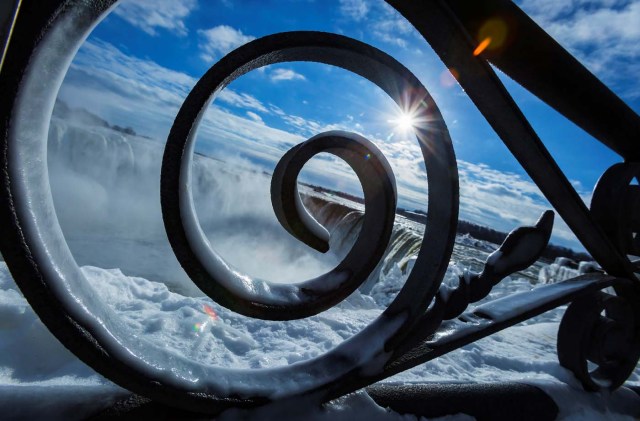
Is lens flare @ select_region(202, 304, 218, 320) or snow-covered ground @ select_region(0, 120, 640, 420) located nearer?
snow-covered ground @ select_region(0, 120, 640, 420)

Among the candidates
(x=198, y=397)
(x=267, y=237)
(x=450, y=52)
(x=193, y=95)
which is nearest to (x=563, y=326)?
(x=450, y=52)

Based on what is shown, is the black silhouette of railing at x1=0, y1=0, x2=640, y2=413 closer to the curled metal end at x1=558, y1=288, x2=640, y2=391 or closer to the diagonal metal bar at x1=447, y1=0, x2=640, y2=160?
the diagonal metal bar at x1=447, y1=0, x2=640, y2=160

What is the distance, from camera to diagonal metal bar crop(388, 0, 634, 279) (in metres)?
0.67

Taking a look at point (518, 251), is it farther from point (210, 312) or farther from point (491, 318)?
point (210, 312)

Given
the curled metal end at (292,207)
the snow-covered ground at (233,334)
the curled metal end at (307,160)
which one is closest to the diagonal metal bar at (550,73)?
the curled metal end at (307,160)

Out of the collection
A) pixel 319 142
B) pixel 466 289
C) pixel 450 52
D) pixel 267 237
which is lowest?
pixel 267 237

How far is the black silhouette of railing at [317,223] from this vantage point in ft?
1.51

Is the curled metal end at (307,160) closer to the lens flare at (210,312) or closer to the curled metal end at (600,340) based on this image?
the curled metal end at (600,340)

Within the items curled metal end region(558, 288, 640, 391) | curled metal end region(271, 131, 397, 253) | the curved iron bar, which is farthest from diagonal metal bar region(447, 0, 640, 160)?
curled metal end region(558, 288, 640, 391)

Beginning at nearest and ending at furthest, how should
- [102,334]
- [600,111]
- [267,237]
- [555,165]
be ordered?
[102,334], [555,165], [600,111], [267,237]

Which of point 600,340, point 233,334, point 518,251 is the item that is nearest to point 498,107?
point 518,251

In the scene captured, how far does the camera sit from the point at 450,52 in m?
0.71

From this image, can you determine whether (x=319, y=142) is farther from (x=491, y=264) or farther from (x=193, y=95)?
(x=491, y=264)

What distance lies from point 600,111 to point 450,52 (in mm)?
578
